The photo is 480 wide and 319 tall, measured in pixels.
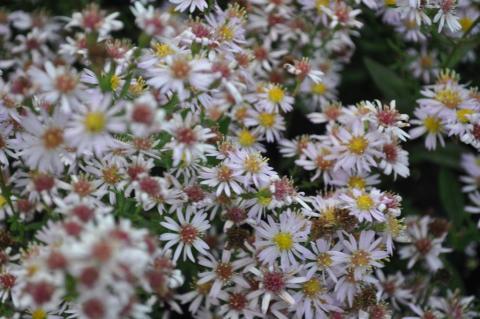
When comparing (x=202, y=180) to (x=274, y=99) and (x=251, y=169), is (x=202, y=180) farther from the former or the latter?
(x=274, y=99)

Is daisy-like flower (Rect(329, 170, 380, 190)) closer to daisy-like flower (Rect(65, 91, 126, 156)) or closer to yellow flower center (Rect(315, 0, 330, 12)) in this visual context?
yellow flower center (Rect(315, 0, 330, 12))

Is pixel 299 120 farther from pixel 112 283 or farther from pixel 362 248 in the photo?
pixel 112 283

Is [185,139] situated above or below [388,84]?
above

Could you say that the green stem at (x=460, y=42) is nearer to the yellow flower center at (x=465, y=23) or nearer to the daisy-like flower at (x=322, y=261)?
the yellow flower center at (x=465, y=23)

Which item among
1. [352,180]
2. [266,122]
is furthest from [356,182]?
[266,122]

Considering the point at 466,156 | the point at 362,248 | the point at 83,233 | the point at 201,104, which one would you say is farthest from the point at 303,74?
the point at 83,233

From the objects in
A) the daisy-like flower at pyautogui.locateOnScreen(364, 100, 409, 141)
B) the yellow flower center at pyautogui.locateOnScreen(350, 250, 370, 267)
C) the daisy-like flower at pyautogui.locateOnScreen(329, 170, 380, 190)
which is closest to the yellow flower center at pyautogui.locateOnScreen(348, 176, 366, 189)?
the daisy-like flower at pyautogui.locateOnScreen(329, 170, 380, 190)
